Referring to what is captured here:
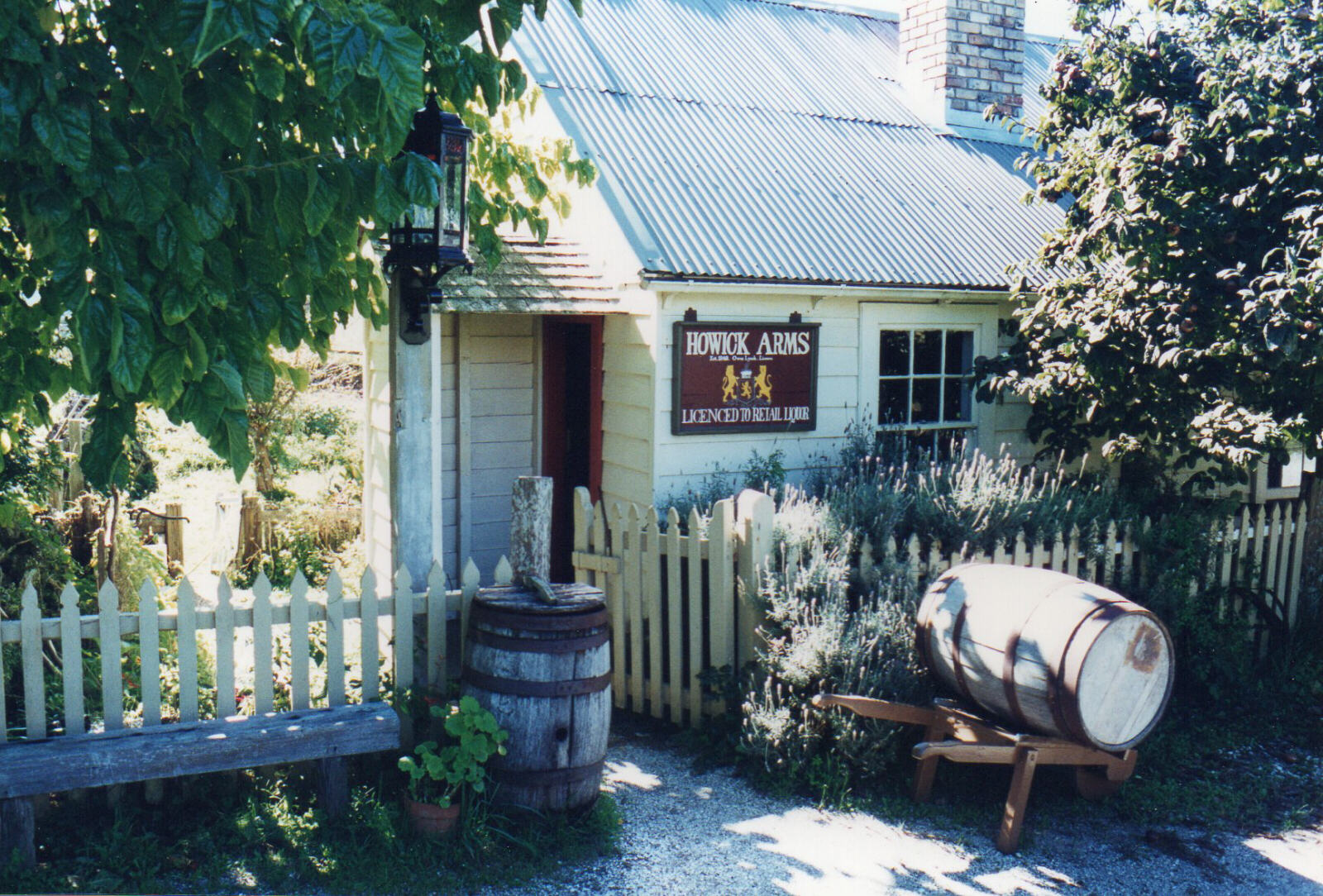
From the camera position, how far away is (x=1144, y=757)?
6.08 meters

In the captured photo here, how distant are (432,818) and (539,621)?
93 centimetres

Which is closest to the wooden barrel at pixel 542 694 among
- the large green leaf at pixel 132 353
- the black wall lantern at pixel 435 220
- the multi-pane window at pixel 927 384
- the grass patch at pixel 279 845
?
the grass patch at pixel 279 845

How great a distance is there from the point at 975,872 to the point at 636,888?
1.45 metres

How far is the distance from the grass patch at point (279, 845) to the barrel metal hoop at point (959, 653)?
5.71 ft

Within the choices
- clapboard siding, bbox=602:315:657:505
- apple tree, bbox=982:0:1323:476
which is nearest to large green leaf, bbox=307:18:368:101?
clapboard siding, bbox=602:315:657:505

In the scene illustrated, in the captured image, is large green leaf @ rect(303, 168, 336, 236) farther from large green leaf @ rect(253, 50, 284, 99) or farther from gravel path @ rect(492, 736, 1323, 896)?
gravel path @ rect(492, 736, 1323, 896)

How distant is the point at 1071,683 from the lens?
16.1 feet

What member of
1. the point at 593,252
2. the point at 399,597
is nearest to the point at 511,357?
the point at 593,252

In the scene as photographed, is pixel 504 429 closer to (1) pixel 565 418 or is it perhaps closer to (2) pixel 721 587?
(1) pixel 565 418

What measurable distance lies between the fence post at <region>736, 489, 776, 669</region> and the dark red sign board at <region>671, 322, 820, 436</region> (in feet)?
5.86

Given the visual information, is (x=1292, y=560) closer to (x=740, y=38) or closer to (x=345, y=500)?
(x=740, y=38)

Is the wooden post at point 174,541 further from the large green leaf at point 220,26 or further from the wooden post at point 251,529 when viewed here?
the large green leaf at point 220,26

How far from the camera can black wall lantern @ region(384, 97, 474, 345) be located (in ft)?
17.7

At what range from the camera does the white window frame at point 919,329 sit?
870cm
